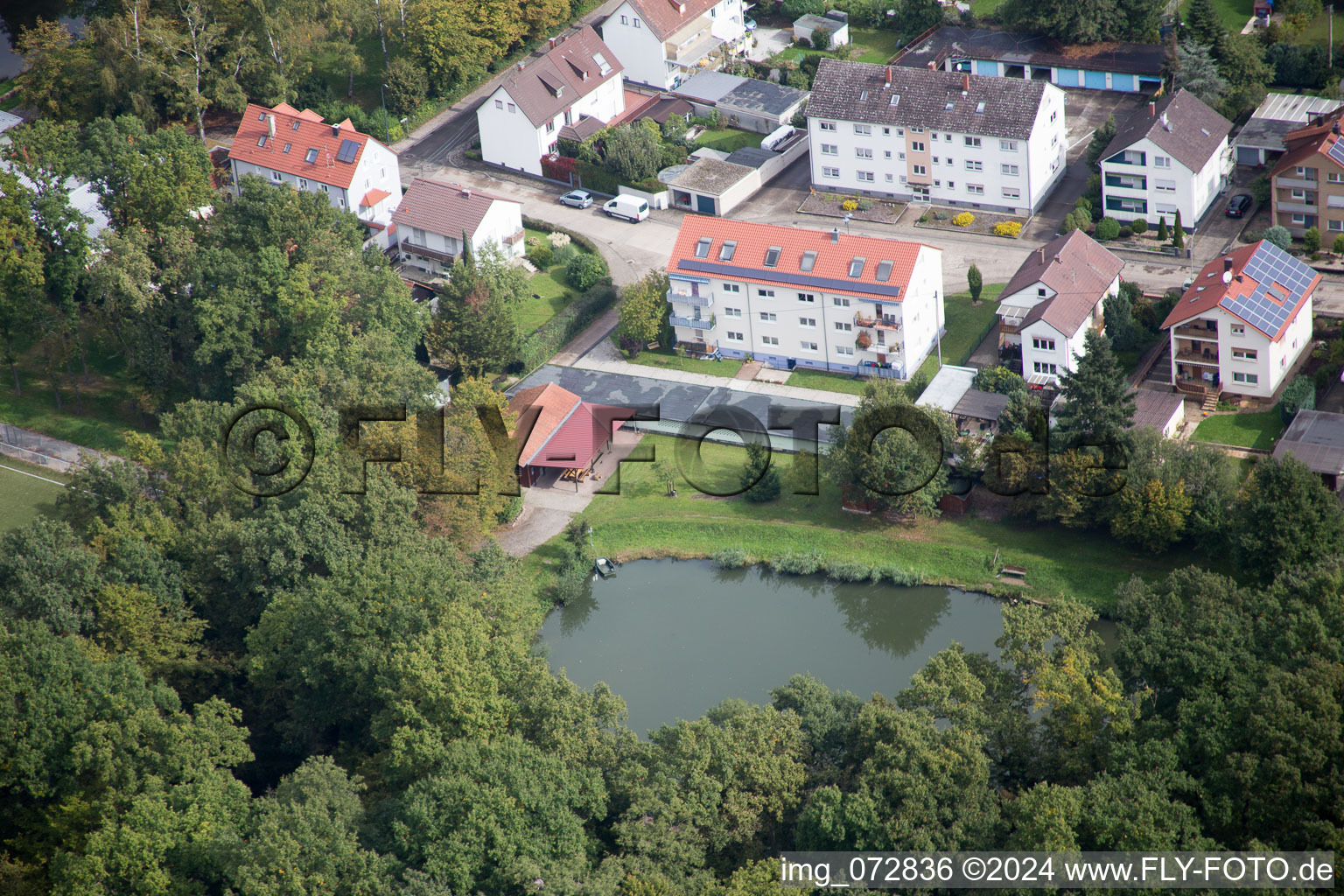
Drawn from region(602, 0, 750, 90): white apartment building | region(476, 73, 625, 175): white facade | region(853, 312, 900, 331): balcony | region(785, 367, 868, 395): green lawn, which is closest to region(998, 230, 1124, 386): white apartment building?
region(853, 312, 900, 331): balcony

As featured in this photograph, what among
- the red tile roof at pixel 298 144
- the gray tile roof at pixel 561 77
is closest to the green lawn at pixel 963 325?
the gray tile roof at pixel 561 77

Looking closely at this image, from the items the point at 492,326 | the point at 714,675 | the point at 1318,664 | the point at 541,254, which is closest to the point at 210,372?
the point at 492,326

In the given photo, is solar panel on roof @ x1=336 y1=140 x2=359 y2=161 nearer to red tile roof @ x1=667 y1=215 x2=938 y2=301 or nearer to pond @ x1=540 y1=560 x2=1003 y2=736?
red tile roof @ x1=667 y1=215 x2=938 y2=301

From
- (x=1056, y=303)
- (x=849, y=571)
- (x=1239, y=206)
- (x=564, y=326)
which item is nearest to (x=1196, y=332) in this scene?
(x=1056, y=303)

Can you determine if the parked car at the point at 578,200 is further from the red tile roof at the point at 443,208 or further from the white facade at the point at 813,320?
the white facade at the point at 813,320

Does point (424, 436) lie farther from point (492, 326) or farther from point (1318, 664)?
point (1318, 664)

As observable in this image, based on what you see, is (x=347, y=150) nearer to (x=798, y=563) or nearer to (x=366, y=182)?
(x=366, y=182)
